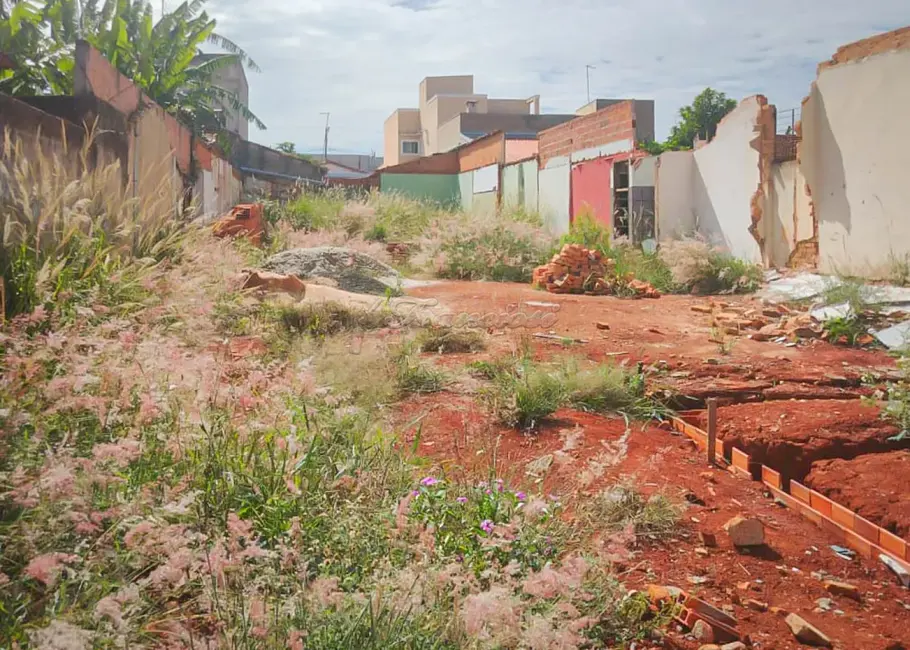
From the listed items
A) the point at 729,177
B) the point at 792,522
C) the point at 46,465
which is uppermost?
the point at 729,177

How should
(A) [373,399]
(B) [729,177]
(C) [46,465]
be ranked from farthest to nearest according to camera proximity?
(B) [729,177] < (A) [373,399] < (C) [46,465]

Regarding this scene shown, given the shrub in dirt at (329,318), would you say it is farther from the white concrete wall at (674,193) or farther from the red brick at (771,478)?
the white concrete wall at (674,193)

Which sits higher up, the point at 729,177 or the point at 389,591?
the point at 729,177

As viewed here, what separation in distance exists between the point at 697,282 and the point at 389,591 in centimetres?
1125

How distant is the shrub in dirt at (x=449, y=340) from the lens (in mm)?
6660

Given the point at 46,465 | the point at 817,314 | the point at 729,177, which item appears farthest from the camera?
the point at 729,177

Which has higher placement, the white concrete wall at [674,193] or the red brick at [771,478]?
the white concrete wall at [674,193]

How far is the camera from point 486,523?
2566 mm

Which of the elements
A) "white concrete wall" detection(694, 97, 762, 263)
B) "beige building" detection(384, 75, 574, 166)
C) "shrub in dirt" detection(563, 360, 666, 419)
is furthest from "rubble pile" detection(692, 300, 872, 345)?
"beige building" detection(384, 75, 574, 166)

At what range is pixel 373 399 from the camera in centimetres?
430

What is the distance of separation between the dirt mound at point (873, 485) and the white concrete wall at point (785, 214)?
820 centimetres

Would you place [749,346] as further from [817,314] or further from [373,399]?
[373,399]

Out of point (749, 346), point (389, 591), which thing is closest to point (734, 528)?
point (389, 591)

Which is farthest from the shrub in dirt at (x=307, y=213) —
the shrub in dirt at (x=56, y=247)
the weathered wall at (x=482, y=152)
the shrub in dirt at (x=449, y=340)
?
the shrub in dirt at (x=56, y=247)
